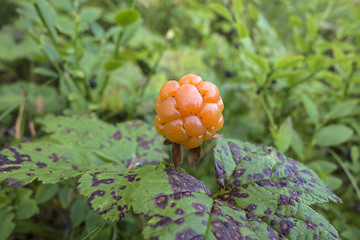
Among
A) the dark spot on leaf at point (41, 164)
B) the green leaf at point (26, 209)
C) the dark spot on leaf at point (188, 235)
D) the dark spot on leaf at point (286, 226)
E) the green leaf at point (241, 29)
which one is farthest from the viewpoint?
the green leaf at point (241, 29)

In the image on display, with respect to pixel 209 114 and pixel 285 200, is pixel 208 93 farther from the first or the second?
pixel 285 200

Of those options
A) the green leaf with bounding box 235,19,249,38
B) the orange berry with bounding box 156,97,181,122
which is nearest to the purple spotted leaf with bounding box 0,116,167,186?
the orange berry with bounding box 156,97,181,122

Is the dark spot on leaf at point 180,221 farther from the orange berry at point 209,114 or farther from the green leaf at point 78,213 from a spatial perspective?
the green leaf at point 78,213

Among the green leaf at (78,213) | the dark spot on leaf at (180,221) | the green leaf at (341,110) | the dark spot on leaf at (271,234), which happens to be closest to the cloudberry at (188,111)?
the dark spot on leaf at (180,221)

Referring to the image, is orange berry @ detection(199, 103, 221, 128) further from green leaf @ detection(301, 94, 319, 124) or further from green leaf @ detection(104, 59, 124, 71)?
green leaf @ detection(301, 94, 319, 124)

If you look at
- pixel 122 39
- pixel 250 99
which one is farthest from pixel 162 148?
pixel 250 99

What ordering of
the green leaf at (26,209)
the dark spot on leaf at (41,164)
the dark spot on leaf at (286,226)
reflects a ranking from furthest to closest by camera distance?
the green leaf at (26,209) → the dark spot on leaf at (41,164) → the dark spot on leaf at (286,226)

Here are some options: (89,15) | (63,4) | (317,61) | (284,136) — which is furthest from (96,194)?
(317,61)
